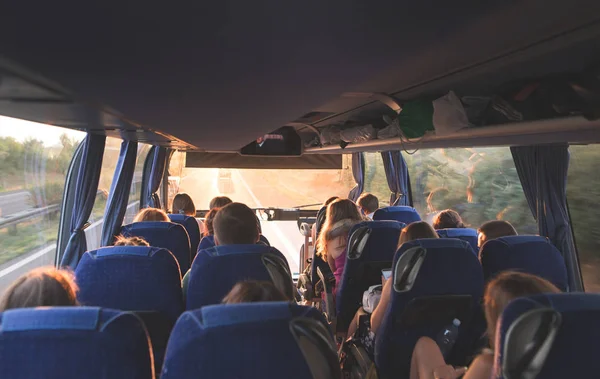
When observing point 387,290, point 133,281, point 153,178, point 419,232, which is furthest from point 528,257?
point 153,178

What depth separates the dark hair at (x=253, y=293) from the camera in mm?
1669

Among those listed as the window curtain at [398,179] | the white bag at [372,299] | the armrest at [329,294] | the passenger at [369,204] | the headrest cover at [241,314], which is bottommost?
the armrest at [329,294]

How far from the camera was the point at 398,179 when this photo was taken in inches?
328

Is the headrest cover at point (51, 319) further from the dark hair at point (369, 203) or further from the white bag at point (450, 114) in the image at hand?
the dark hair at point (369, 203)

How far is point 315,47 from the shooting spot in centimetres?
148

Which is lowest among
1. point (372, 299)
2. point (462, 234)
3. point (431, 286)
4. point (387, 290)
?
point (372, 299)

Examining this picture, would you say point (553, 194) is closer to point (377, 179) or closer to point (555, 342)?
point (555, 342)

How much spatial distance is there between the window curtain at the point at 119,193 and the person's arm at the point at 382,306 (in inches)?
173

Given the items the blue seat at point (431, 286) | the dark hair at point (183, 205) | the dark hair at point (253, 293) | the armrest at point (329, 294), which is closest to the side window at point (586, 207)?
the blue seat at point (431, 286)

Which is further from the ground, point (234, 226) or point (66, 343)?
point (234, 226)

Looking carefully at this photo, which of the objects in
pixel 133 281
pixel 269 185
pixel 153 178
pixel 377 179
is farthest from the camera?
pixel 269 185

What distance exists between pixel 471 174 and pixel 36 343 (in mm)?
5204

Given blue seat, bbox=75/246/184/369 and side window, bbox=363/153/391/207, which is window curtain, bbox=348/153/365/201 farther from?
blue seat, bbox=75/246/184/369

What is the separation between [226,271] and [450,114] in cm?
200
